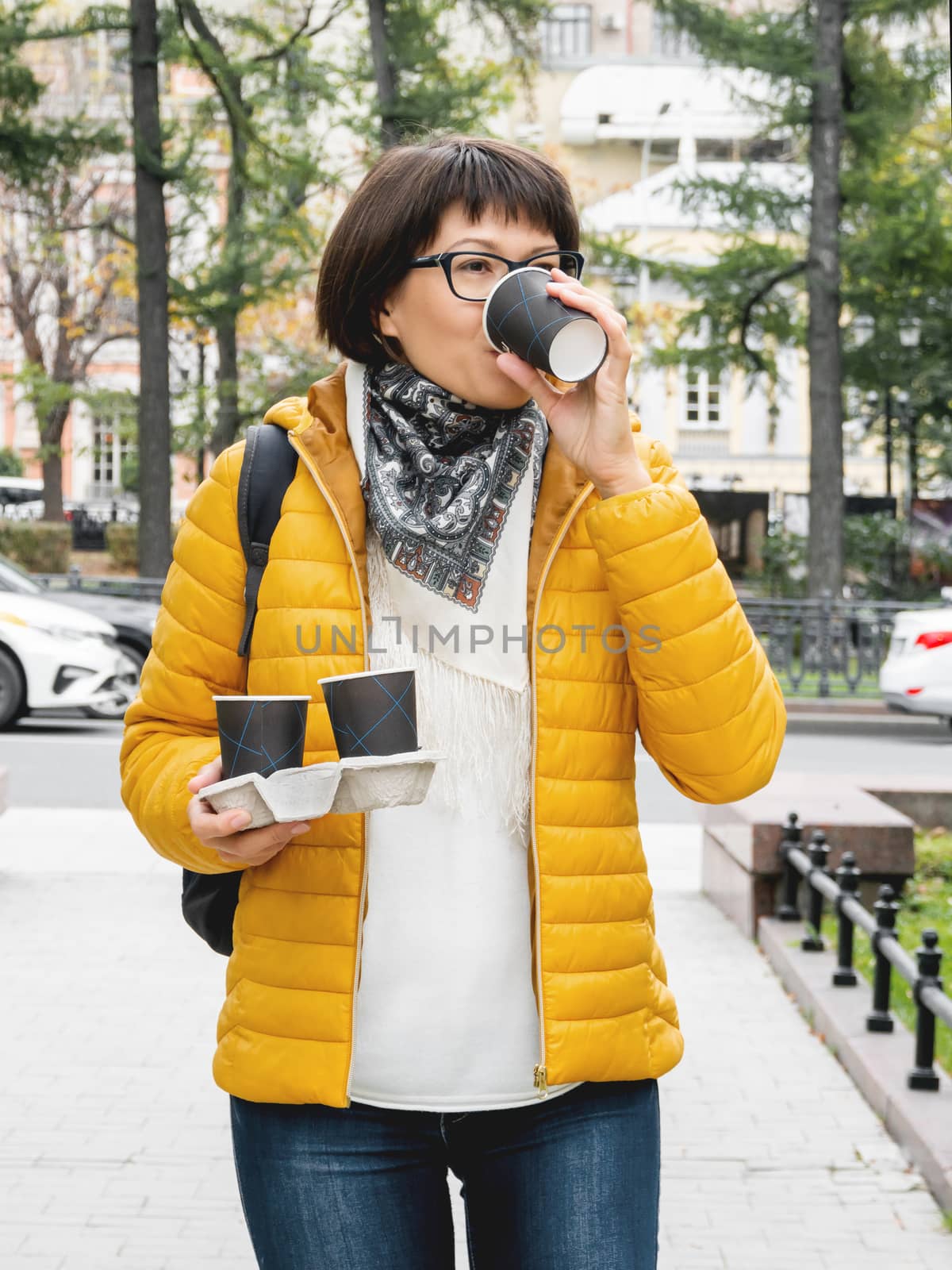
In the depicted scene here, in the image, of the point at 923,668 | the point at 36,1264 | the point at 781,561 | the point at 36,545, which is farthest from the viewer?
the point at 36,545

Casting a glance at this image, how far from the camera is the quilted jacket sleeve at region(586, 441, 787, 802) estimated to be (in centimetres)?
187

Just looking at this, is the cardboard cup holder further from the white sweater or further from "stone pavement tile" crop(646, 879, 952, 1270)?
"stone pavement tile" crop(646, 879, 952, 1270)

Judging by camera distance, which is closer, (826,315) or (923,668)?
(923,668)

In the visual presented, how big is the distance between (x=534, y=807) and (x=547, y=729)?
0.10 metres

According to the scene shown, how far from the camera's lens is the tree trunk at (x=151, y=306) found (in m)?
18.8

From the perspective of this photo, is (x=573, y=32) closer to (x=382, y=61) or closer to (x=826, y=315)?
(x=382, y=61)

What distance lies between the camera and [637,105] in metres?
56.3

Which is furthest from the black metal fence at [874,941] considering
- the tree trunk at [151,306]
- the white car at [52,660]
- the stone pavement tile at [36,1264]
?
the tree trunk at [151,306]

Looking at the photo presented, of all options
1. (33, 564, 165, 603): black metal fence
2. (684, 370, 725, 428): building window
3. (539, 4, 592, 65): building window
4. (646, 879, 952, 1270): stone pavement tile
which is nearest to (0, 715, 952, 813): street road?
(33, 564, 165, 603): black metal fence

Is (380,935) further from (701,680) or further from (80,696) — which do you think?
(80,696)

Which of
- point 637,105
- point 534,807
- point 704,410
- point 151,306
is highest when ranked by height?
point 637,105

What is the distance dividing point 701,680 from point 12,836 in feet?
24.0

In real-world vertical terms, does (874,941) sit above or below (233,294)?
below

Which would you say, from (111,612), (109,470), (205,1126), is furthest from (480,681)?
(109,470)
